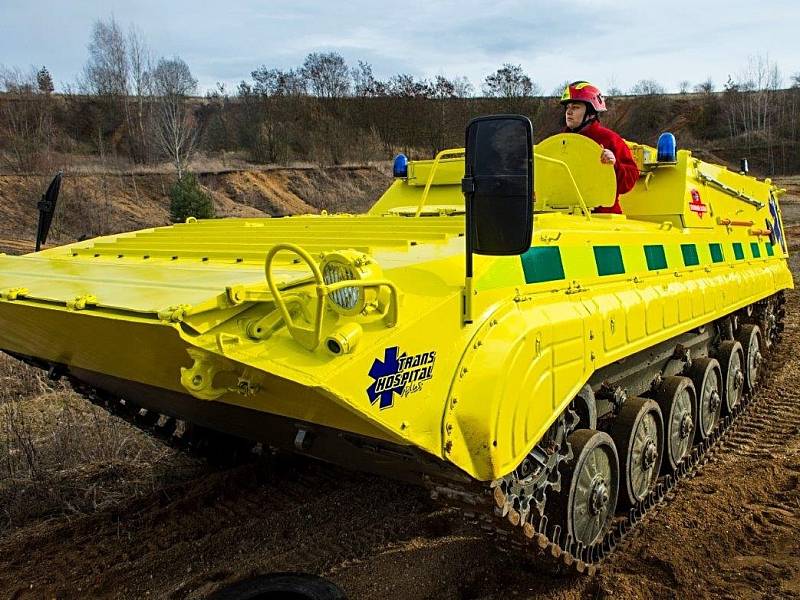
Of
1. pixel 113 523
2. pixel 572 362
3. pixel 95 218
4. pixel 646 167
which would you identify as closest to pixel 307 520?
pixel 113 523

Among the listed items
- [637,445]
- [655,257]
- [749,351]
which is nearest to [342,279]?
[637,445]

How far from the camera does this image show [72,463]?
5336 mm

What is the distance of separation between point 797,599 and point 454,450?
2.09m

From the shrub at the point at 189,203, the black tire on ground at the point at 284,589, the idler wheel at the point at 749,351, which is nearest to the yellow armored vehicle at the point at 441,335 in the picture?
the black tire on ground at the point at 284,589

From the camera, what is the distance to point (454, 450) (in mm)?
2508

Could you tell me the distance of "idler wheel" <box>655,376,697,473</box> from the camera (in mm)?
4574

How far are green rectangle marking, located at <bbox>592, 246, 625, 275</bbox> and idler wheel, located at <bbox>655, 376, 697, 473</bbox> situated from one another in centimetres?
121

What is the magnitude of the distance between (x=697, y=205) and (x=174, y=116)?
1195 inches

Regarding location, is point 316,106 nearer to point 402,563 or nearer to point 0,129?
point 0,129

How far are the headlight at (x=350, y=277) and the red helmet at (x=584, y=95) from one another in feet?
10.7

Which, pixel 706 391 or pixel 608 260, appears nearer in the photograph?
pixel 608 260

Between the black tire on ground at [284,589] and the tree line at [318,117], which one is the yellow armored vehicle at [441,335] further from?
the tree line at [318,117]

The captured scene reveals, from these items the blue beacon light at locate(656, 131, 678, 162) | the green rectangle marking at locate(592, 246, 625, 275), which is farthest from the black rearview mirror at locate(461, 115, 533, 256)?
the blue beacon light at locate(656, 131, 678, 162)

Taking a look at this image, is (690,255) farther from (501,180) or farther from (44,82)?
(44,82)
